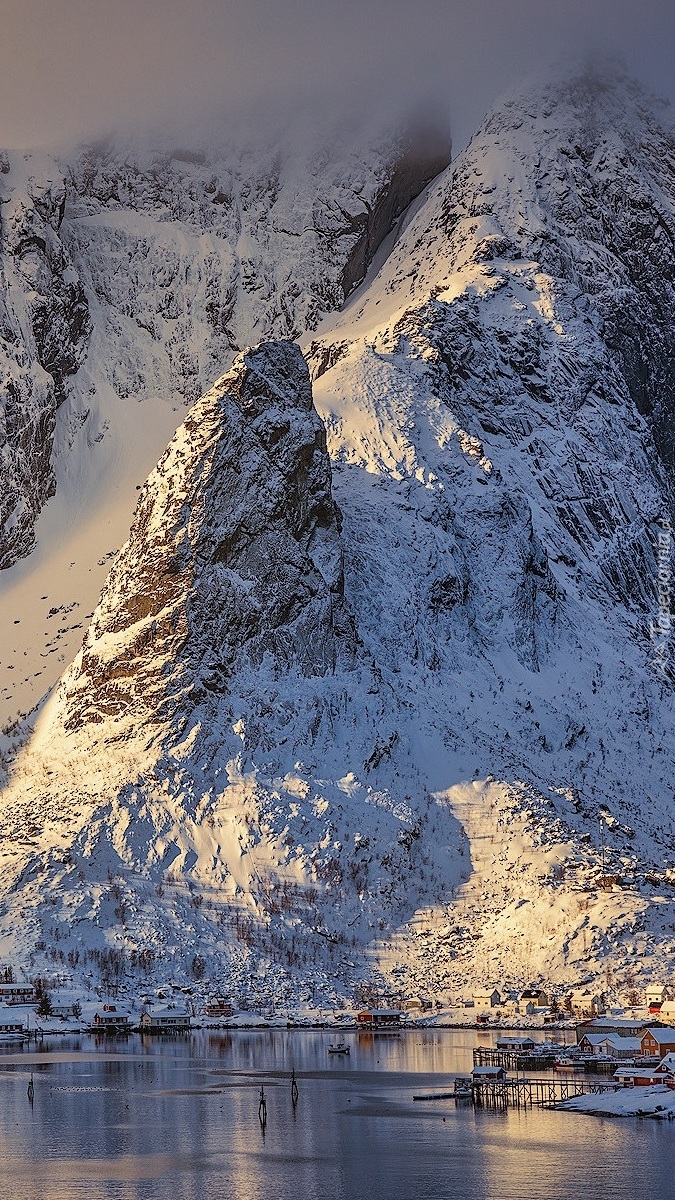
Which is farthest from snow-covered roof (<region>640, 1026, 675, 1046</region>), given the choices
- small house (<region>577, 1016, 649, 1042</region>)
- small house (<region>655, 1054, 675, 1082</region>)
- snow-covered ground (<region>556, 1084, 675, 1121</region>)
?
snow-covered ground (<region>556, 1084, 675, 1121</region>)

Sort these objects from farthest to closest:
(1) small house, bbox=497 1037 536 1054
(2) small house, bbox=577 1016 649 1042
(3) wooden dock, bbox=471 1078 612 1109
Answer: (2) small house, bbox=577 1016 649 1042 < (1) small house, bbox=497 1037 536 1054 < (3) wooden dock, bbox=471 1078 612 1109

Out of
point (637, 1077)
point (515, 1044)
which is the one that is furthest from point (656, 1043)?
point (515, 1044)

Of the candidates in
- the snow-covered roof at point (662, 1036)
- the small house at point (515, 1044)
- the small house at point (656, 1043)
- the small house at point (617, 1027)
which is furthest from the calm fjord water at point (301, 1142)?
the small house at point (617, 1027)

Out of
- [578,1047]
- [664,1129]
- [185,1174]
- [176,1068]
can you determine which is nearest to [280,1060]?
[176,1068]

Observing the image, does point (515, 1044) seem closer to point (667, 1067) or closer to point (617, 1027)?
point (617, 1027)

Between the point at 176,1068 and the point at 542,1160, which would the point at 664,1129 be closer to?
the point at 542,1160

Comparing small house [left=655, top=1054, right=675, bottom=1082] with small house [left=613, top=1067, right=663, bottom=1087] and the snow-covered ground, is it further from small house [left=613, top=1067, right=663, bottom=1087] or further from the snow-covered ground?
the snow-covered ground
